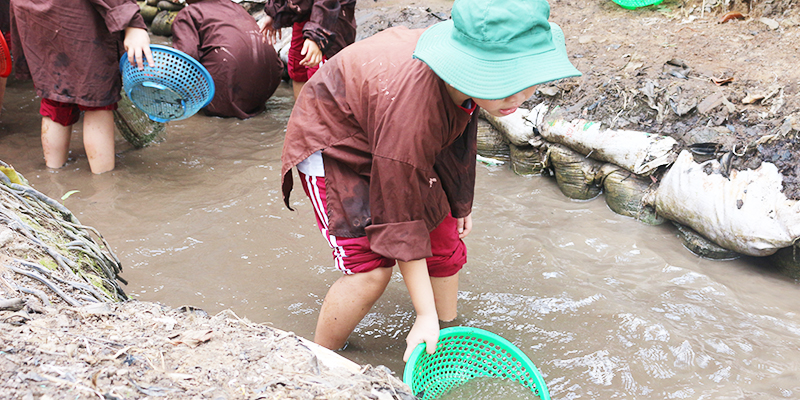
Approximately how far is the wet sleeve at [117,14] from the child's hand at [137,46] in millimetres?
37

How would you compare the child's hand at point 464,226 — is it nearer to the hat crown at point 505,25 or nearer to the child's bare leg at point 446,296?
the child's bare leg at point 446,296

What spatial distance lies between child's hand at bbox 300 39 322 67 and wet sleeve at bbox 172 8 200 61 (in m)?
1.04

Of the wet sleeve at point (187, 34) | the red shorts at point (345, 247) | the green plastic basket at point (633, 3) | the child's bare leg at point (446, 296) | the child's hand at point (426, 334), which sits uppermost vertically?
the green plastic basket at point (633, 3)

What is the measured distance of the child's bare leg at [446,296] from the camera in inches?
84.4

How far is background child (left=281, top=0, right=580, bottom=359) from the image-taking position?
133cm

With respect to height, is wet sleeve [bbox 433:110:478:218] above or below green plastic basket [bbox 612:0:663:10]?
below

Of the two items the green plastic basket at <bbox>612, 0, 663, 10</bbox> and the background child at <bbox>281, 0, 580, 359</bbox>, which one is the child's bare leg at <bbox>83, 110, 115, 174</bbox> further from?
the green plastic basket at <bbox>612, 0, 663, 10</bbox>

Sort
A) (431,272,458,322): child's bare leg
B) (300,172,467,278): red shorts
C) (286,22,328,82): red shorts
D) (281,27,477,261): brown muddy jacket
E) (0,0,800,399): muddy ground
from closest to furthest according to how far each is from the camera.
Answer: (0,0,800,399): muddy ground
(281,27,477,261): brown muddy jacket
(300,172,467,278): red shorts
(431,272,458,322): child's bare leg
(286,22,328,82): red shorts

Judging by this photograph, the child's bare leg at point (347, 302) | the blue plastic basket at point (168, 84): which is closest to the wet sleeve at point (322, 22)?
the blue plastic basket at point (168, 84)

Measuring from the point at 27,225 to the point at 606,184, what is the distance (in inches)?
100

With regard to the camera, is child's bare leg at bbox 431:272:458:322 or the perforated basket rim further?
the perforated basket rim

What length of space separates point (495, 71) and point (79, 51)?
2605 millimetres

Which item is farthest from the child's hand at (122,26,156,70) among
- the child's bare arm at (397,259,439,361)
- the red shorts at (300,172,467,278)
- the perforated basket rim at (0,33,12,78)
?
the child's bare arm at (397,259,439,361)

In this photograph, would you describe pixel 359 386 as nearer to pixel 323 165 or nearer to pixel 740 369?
pixel 323 165
